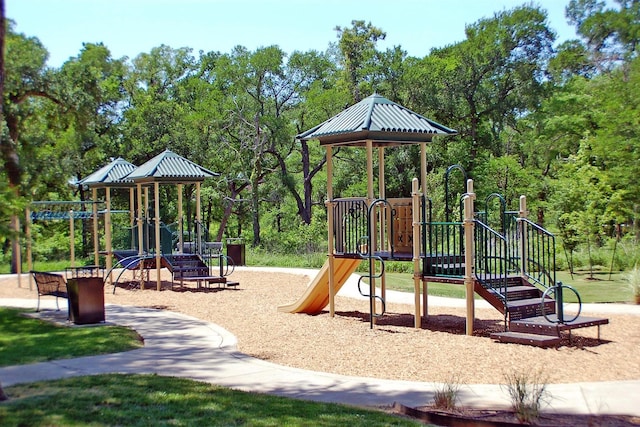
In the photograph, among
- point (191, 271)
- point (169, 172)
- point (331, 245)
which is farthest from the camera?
point (169, 172)

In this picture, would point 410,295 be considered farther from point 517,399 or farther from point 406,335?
point 517,399

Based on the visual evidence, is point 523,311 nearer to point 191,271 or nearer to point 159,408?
point 159,408

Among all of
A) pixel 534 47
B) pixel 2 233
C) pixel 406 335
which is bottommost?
pixel 406 335

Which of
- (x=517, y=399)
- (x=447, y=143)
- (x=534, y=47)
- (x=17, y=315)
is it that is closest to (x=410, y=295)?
(x=17, y=315)

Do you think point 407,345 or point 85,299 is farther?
point 85,299

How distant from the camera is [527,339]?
1034 cm

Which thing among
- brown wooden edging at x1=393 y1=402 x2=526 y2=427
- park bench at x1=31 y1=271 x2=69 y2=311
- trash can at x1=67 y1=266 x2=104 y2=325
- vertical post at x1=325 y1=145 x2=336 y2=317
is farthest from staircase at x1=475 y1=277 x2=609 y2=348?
park bench at x1=31 y1=271 x2=69 y2=311

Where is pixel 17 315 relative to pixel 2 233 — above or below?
below

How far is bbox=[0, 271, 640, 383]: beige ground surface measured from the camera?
348 inches

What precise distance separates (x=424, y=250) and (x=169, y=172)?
9.56 metres

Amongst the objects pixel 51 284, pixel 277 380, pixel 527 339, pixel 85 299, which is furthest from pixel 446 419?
pixel 51 284

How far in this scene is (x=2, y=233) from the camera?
8281 mm

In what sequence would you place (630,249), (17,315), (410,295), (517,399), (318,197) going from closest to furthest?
(517,399) → (17,315) → (410,295) → (630,249) → (318,197)

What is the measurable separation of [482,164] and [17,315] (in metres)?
30.4
